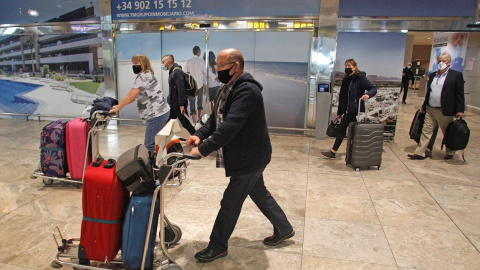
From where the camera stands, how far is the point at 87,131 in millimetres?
4109

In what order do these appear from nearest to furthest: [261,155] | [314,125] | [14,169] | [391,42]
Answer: [261,155] → [14,169] → [391,42] → [314,125]

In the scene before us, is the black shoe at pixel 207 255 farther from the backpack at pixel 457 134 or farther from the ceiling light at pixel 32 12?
the ceiling light at pixel 32 12

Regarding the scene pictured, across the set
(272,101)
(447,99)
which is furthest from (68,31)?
(447,99)

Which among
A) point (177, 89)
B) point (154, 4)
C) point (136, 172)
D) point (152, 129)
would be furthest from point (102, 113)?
point (154, 4)

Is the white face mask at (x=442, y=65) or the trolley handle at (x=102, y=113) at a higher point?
the white face mask at (x=442, y=65)

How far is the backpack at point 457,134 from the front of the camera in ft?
17.8

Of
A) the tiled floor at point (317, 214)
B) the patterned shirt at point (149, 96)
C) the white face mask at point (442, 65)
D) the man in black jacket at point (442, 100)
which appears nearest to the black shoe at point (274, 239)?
the tiled floor at point (317, 214)

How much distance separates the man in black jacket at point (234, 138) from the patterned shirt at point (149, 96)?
66.6 inches

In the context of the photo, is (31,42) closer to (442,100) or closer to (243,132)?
(243,132)

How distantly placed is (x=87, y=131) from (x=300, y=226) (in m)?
2.65

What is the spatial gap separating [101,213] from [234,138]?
104cm

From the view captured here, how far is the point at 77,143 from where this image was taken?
13.4ft

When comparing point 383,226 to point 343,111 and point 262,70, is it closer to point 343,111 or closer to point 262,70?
point 343,111

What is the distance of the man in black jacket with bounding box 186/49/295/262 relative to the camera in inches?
92.5
